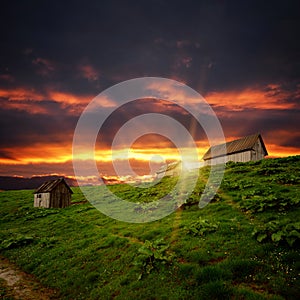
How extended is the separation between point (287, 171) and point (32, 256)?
35.9m

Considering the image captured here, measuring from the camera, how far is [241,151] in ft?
225

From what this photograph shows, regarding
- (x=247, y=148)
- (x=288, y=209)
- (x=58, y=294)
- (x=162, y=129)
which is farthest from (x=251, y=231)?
(x=247, y=148)

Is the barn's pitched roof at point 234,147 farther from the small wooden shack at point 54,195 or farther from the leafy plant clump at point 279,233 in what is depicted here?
the leafy plant clump at point 279,233

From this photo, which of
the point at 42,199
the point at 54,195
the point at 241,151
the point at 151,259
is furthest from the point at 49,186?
the point at 241,151

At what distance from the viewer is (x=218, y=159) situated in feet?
248

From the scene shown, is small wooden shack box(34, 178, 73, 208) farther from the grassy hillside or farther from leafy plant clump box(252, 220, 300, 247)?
leafy plant clump box(252, 220, 300, 247)

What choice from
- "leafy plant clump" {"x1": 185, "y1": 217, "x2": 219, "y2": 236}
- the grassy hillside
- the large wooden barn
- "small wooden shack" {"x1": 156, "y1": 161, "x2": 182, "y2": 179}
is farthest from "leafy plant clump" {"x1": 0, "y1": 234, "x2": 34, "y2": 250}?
the large wooden barn

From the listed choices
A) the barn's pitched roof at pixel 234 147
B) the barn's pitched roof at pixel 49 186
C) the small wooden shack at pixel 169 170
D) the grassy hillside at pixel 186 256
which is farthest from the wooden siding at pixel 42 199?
the barn's pitched roof at pixel 234 147

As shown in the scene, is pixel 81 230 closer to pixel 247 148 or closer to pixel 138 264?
pixel 138 264

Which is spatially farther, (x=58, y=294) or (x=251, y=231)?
(x=251, y=231)

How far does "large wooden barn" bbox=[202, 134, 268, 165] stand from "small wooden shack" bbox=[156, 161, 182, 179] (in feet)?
31.8

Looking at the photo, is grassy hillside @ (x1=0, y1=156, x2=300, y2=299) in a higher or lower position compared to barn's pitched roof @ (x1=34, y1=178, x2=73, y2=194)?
lower

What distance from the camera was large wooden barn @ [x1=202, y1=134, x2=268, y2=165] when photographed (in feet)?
220

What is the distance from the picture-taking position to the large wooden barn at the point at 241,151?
66.9m
